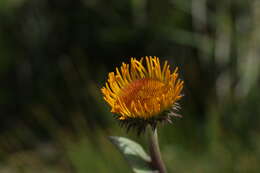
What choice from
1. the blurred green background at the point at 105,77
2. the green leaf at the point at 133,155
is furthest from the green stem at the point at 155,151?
the blurred green background at the point at 105,77

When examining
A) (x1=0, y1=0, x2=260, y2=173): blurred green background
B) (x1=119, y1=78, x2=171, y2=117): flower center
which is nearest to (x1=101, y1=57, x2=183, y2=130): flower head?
(x1=119, y1=78, x2=171, y2=117): flower center

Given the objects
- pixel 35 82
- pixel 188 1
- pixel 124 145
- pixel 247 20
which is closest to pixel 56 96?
pixel 35 82

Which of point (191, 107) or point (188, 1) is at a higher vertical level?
point (188, 1)

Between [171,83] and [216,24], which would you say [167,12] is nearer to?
[216,24]

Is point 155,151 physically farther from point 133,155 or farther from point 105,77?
point 105,77

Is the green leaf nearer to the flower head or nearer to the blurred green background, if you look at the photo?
the flower head

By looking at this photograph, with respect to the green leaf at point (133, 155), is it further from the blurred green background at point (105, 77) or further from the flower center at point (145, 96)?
the blurred green background at point (105, 77)

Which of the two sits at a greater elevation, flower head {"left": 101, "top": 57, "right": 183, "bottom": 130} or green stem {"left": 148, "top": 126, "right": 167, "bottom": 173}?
flower head {"left": 101, "top": 57, "right": 183, "bottom": 130}
